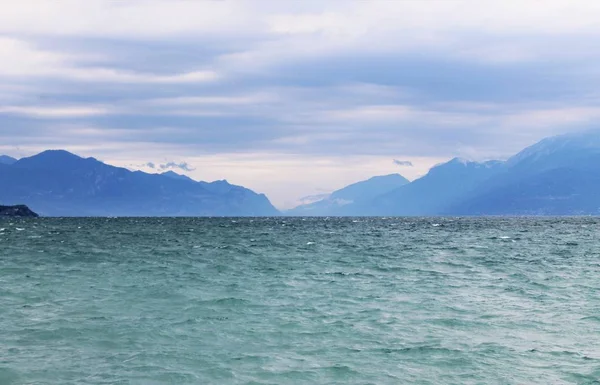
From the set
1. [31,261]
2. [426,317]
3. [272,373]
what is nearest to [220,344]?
[272,373]

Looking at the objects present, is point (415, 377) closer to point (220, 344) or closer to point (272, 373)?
point (272, 373)

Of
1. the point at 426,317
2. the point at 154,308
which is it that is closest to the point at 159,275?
the point at 154,308

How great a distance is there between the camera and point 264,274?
5272 centimetres

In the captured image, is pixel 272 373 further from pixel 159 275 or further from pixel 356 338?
pixel 159 275

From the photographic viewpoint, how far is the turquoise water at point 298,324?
22.8 meters

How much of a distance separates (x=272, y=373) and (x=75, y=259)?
47520mm

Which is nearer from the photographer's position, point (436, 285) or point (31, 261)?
point (436, 285)

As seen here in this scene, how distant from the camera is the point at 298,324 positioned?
3102cm

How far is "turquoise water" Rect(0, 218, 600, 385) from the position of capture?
74.8 ft

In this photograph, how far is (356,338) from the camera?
28.0 meters

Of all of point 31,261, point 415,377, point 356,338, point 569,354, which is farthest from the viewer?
point 31,261

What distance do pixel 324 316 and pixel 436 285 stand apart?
48.4ft

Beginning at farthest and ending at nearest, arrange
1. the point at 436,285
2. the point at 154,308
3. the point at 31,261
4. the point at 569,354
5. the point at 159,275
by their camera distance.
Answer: the point at 31,261
the point at 159,275
the point at 436,285
the point at 154,308
the point at 569,354

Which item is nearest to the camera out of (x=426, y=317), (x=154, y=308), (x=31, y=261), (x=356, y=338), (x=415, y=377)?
(x=415, y=377)
